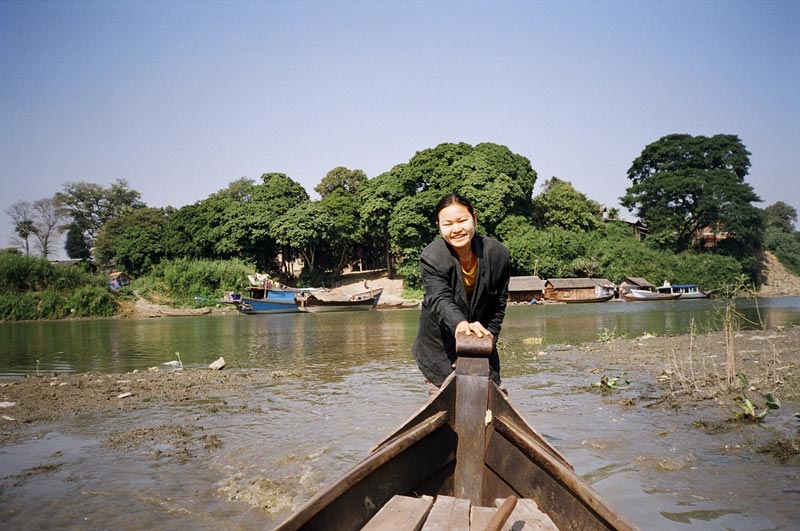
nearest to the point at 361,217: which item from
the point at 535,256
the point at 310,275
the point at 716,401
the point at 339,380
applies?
the point at 310,275

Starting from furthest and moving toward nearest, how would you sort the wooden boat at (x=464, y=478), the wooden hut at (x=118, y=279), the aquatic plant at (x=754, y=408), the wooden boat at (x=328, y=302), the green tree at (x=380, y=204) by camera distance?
the wooden hut at (x=118, y=279)
the green tree at (x=380, y=204)
the wooden boat at (x=328, y=302)
the aquatic plant at (x=754, y=408)
the wooden boat at (x=464, y=478)

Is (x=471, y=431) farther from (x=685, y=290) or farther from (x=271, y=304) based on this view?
(x=685, y=290)

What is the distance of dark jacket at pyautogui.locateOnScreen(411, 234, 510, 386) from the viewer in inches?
122

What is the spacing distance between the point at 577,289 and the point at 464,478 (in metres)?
40.1

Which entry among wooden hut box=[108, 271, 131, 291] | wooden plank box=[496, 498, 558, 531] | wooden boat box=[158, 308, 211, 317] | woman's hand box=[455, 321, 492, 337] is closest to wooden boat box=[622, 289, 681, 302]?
wooden boat box=[158, 308, 211, 317]

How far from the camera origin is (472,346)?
2.62m

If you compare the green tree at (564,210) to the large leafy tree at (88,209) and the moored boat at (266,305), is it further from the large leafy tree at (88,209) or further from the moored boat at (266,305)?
the large leafy tree at (88,209)

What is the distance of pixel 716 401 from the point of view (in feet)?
21.7

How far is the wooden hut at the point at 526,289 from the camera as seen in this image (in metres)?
39.8

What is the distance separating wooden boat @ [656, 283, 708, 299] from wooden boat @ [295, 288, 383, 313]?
78.9 ft

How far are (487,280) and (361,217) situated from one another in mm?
40929

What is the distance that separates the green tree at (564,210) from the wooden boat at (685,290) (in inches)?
332

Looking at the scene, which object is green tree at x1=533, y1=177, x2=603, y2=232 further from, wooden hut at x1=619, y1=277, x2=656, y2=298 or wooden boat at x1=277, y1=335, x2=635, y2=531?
wooden boat at x1=277, y1=335, x2=635, y2=531

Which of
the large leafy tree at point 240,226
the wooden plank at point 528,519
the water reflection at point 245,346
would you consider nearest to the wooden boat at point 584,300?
the water reflection at point 245,346
